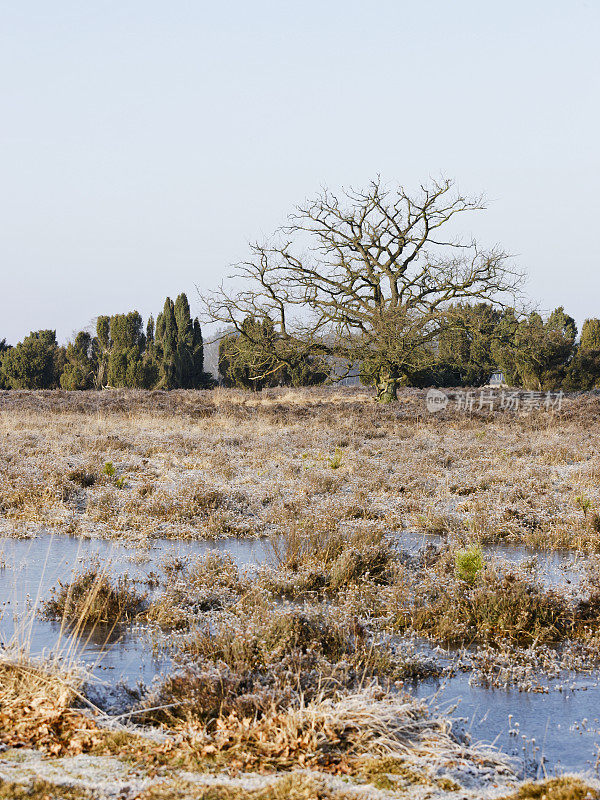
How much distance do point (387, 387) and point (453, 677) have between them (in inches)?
889

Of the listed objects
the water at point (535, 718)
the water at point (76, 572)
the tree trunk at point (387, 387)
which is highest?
the tree trunk at point (387, 387)

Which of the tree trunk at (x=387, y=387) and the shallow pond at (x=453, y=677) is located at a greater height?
the tree trunk at (x=387, y=387)

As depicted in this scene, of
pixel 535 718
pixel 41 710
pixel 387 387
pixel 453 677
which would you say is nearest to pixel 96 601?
pixel 41 710

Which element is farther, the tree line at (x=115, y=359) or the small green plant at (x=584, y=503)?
the tree line at (x=115, y=359)

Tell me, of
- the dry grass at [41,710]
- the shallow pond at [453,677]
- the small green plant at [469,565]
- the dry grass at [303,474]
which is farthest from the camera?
the dry grass at [303,474]

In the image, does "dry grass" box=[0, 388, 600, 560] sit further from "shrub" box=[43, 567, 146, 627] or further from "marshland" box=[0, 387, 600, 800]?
"shrub" box=[43, 567, 146, 627]

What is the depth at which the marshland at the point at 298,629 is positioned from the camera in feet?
12.0

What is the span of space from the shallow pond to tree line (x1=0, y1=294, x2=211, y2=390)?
32.3 metres

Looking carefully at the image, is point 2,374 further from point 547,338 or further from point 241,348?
point 547,338

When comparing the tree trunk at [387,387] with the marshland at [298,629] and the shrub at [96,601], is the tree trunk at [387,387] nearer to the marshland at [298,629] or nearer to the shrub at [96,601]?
the marshland at [298,629]

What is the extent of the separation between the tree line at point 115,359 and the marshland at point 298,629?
27.2 m

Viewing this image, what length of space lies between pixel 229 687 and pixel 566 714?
6.98 feet

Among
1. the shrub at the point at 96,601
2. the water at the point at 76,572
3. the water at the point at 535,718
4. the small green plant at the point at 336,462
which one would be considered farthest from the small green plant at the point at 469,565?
the small green plant at the point at 336,462

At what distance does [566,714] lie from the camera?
14.8ft
